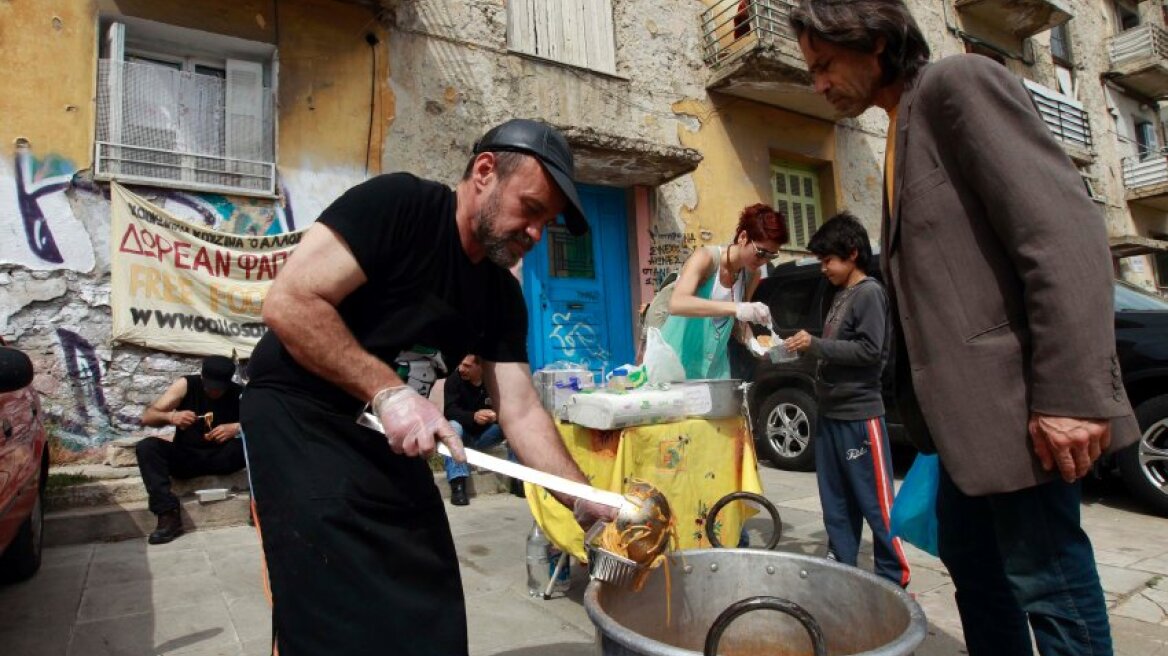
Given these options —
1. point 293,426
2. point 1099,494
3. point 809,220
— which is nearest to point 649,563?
point 293,426

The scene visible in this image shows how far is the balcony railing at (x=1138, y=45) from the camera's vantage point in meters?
15.3

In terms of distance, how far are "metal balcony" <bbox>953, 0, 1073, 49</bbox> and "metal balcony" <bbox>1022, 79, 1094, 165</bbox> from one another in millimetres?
1025

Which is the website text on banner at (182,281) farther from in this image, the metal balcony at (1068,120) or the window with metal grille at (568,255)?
the metal balcony at (1068,120)

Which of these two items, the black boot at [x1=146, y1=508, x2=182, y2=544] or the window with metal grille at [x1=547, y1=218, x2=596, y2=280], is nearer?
the black boot at [x1=146, y1=508, x2=182, y2=544]

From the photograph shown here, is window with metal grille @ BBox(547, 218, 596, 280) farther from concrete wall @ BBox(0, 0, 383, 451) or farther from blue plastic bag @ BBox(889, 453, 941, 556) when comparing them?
blue plastic bag @ BBox(889, 453, 941, 556)

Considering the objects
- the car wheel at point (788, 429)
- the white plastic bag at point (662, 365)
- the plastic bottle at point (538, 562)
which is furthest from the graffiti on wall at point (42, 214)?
the car wheel at point (788, 429)

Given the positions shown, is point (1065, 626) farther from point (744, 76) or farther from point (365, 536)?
point (744, 76)

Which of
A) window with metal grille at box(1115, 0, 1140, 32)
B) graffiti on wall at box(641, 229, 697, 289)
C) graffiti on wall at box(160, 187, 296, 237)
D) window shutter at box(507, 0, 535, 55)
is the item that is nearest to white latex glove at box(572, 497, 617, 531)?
graffiti on wall at box(160, 187, 296, 237)

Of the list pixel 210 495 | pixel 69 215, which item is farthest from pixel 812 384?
pixel 69 215

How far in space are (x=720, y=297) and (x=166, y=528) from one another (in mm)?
3882

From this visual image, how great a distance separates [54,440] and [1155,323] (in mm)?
8375

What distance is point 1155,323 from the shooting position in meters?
4.73

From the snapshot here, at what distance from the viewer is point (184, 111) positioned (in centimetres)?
600

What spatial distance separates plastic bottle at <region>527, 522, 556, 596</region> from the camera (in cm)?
331
